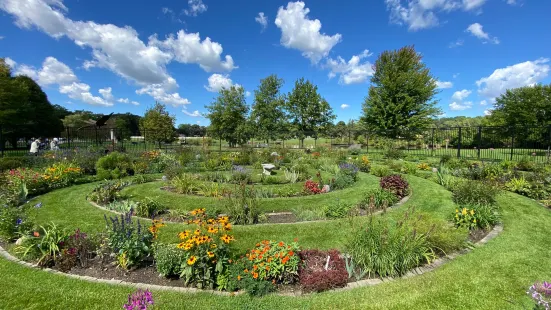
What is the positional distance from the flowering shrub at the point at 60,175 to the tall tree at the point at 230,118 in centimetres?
1611

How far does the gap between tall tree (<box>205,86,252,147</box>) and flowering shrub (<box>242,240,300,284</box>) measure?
72.9ft

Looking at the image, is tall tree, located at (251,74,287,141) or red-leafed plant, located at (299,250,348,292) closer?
red-leafed plant, located at (299,250,348,292)

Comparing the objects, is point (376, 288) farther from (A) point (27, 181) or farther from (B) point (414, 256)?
(A) point (27, 181)

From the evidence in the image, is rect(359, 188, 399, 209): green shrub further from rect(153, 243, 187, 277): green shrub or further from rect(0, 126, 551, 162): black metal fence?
rect(0, 126, 551, 162): black metal fence

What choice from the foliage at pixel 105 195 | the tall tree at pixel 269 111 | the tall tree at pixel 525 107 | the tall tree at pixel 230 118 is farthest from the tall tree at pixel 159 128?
the tall tree at pixel 525 107

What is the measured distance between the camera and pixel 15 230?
451 centimetres

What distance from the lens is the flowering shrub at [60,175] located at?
335 inches

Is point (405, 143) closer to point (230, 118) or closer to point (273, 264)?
point (230, 118)

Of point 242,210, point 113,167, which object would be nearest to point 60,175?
point 113,167

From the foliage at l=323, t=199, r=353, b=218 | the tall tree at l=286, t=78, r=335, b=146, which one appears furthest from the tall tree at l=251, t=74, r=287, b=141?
the foliage at l=323, t=199, r=353, b=218

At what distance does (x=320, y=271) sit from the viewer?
3346 mm

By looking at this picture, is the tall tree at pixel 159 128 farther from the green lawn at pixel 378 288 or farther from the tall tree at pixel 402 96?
the green lawn at pixel 378 288

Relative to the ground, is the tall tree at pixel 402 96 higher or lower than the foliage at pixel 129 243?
higher

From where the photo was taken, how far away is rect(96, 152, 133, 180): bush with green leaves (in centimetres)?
991
